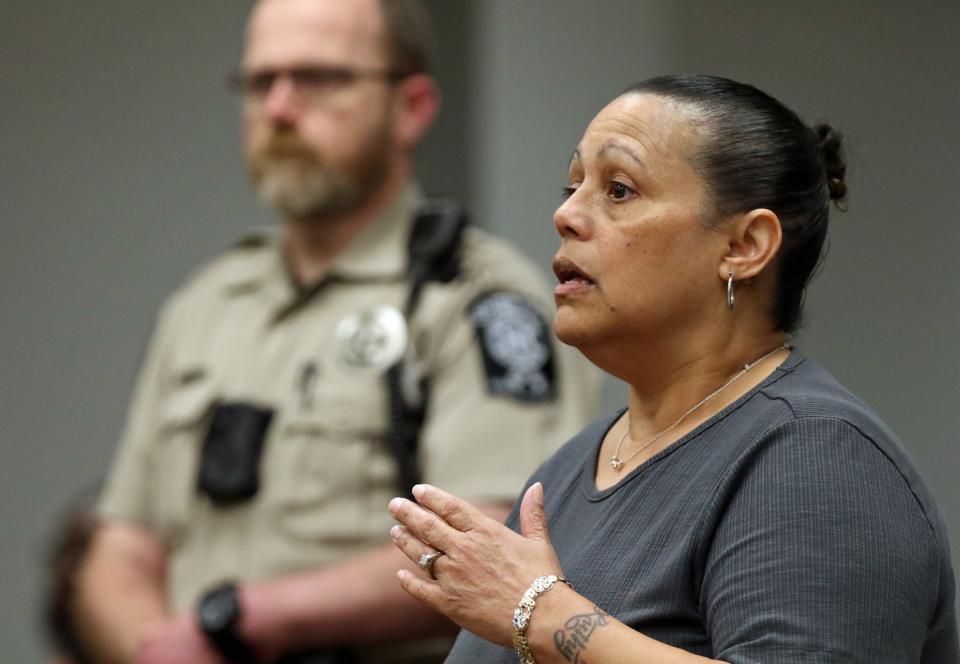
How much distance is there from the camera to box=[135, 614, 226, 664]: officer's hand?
279 centimetres

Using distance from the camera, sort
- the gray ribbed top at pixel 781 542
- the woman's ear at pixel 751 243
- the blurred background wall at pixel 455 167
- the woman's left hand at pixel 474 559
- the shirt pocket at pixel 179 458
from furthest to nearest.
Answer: the blurred background wall at pixel 455 167
the shirt pocket at pixel 179 458
the woman's ear at pixel 751 243
the woman's left hand at pixel 474 559
the gray ribbed top at pixel 781 542

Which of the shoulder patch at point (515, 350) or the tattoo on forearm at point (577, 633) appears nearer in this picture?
the tattoo on forearm at point (577, 633)

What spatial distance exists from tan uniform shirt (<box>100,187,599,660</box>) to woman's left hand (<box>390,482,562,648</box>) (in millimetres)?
1159

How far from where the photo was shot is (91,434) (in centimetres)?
448

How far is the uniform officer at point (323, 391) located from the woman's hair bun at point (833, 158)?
3.75 ft

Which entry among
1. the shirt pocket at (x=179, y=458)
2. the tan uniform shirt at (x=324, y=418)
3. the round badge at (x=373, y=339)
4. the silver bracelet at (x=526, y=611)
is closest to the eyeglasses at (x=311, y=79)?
the tan uniform shirt at (x=324, y=418)

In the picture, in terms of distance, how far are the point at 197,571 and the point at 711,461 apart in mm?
1547

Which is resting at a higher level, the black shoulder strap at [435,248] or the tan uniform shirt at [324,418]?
the black shoulder strap at [435,248]

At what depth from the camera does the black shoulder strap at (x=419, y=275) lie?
286cm

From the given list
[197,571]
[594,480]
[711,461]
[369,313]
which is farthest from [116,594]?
[711,461]

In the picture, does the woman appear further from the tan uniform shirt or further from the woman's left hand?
the tan uniform shirt

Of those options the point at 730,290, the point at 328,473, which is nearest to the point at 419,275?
the point at 328,473

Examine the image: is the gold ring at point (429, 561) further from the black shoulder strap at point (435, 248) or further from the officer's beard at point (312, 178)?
the officer's beard at point (312, 178)

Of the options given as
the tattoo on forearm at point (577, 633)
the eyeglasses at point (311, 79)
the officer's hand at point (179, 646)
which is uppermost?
the eyeglasses at point (311, 79)
